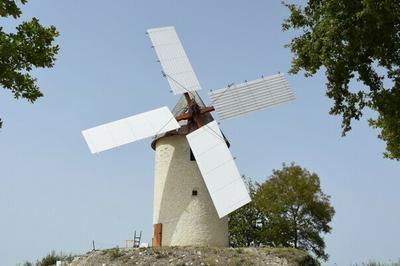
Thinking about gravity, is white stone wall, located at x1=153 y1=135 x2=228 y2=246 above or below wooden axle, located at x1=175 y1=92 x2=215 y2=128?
below

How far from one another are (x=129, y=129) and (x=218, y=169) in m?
4.98

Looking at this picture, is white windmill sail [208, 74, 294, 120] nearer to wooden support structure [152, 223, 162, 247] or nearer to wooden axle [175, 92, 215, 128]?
wooden axle [175, 92, 215, 128]

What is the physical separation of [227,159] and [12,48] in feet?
49.6

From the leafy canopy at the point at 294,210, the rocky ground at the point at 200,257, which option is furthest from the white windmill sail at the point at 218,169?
the leafy canopy at the point at 294,210

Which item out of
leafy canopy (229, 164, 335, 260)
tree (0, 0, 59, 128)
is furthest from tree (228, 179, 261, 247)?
tree (0, 0, 59, 128)

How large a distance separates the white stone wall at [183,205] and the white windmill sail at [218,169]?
121cm

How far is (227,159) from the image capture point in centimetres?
2456

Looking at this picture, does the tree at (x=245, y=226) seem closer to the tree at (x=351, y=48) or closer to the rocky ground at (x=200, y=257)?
the rocky ground at (x=200, y=257)

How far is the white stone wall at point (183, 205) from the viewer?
24719 millimetres

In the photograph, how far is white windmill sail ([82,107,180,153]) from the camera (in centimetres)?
2455

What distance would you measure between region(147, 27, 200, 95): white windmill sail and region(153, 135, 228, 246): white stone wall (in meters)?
2.97

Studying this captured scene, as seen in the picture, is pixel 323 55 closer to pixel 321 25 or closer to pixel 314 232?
pixel 321 25

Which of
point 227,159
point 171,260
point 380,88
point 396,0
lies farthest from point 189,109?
point 396,0

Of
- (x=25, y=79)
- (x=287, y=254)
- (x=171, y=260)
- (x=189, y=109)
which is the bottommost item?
(x=287, y=254)
